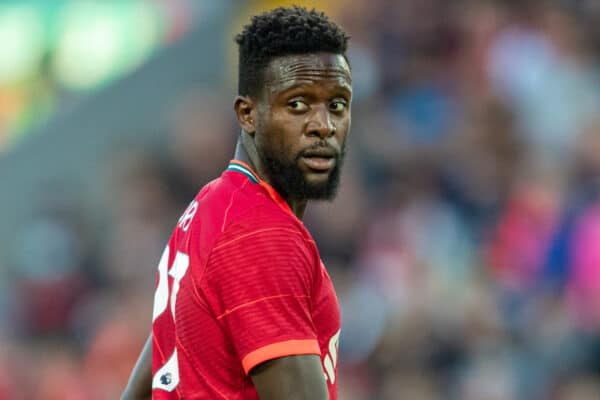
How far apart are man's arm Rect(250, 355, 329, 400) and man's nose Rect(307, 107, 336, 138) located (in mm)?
592

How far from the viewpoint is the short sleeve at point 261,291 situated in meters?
2.98

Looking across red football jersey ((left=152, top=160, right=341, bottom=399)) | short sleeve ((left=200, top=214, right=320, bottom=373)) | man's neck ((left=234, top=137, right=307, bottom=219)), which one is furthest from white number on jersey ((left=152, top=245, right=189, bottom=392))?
man's neck ((left=234, top=137, right=307, bottom=219))

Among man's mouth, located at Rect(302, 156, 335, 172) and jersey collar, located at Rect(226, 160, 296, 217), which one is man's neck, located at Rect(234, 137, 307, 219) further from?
man's mouth, located at Rect(302, 156, 335, 172)

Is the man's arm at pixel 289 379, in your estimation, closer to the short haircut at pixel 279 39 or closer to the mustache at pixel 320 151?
the mustache at pixel 320 151

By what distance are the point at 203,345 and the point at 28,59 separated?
881 centimetres

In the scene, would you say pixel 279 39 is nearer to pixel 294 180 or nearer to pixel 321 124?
pixel 321 124

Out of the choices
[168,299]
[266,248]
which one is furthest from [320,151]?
[168,299]

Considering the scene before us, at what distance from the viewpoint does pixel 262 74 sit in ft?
10.5

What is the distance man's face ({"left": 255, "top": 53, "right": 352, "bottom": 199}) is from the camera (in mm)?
3178

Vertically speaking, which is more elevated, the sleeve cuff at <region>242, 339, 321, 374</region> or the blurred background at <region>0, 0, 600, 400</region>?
the blurred background at <region>0, 0, 600, 400</region>

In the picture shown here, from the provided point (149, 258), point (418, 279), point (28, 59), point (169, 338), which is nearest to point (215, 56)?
point (28, 59)

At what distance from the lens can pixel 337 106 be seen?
3254 millimetres

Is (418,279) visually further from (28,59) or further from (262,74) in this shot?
(28,59)

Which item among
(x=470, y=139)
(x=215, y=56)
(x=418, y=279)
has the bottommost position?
(x=418, y=279)
